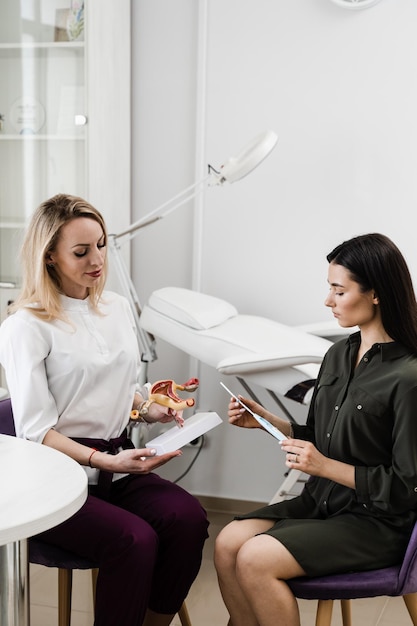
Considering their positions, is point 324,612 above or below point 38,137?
below

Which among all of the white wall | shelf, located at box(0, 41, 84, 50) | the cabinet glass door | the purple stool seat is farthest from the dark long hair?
shelf, located at box(0, 41, 84, 50)

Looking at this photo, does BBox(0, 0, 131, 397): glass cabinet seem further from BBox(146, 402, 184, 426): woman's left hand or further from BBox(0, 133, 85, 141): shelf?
BBox(146, 402, 184, 426): woman's left hand

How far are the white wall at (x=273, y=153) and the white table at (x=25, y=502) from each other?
69.1 inches

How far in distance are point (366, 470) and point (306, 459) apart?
13 cm

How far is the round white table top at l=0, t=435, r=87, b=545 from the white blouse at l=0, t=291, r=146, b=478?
Answer: 0.58 ft

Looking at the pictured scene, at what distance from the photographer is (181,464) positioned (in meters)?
3.46

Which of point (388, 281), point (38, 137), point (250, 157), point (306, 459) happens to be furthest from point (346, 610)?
point (38, 137)

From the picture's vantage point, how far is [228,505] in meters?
3.41

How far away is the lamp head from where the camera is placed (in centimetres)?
271

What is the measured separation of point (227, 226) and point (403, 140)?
756 mm

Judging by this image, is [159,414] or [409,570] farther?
[159,414]

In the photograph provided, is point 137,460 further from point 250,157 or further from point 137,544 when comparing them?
point 250,157

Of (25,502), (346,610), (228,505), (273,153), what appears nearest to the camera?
(25,502)

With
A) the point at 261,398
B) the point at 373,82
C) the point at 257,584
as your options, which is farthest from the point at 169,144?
the point at 257,584
